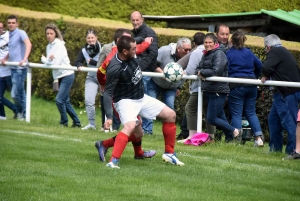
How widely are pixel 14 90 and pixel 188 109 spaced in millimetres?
4330

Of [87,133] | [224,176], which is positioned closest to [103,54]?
[87,133]

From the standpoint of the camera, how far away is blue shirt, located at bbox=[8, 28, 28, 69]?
16.5m

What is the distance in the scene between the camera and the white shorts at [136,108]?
10.4m

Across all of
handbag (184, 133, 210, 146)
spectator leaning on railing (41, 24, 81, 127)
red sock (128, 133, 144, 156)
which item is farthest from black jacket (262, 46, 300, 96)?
spectator leaning on railing (41, 24, 81, 127)

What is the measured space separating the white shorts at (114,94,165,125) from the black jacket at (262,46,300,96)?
7.33 feet

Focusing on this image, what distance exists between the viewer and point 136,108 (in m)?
10.5

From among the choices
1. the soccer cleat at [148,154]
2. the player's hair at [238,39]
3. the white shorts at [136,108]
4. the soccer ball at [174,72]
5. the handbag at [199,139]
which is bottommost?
the handbag at [199,139]

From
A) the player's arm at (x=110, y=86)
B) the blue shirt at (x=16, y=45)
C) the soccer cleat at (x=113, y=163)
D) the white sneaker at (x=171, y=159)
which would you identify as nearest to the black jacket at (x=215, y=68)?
the white sneaker at (x=171, y=159)

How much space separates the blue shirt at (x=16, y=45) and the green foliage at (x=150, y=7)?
5.90m

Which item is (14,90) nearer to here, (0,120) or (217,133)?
(0,120)

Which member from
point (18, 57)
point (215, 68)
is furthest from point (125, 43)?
point (18, 57)

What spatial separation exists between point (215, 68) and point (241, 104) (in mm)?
902

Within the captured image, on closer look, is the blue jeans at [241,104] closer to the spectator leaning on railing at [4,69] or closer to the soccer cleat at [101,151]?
the soccer cleat at [101,151]

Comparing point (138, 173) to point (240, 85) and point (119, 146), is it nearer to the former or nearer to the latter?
point (119, 146)
